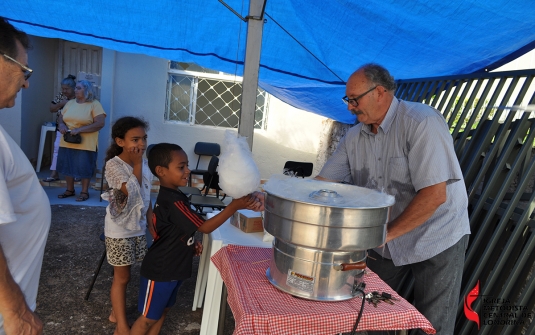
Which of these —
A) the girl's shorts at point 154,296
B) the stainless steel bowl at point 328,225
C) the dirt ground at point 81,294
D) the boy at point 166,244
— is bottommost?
the dirt ground at point 81,294

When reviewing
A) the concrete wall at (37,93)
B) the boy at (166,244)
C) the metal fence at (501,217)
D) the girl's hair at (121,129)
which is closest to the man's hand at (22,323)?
the boy at (166,244)

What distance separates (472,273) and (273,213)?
2027mm

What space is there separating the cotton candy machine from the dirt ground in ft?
5.93

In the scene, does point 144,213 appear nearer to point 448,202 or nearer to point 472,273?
point 448,202

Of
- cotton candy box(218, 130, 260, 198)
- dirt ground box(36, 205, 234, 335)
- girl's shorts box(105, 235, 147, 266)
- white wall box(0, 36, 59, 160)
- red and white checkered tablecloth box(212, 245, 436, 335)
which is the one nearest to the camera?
red and white checkered tablecloth box(212, 245, 436, 335)

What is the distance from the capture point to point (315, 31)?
3.57 meters

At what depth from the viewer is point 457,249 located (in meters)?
2.28

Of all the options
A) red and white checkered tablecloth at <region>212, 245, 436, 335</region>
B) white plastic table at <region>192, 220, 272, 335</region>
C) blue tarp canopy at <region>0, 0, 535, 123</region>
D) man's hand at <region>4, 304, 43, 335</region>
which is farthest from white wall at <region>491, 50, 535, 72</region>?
man's hand at <region>4, 304, 43, 335</region>

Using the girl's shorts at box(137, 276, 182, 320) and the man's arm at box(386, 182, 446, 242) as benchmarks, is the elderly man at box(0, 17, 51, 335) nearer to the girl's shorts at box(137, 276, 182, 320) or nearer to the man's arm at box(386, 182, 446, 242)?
the girl's shorts at box(137, 276, 182, 320)

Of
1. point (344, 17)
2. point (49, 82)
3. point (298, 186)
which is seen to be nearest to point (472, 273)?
point (298, 186)

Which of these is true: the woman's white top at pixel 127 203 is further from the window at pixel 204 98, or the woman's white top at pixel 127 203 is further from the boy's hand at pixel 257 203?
the window at pixel 204 98

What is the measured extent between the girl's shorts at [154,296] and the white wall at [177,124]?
468 cm

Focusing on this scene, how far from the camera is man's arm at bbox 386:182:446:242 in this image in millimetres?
1997

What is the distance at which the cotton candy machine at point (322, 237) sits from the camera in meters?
1.49
